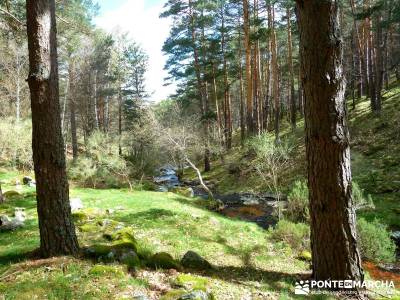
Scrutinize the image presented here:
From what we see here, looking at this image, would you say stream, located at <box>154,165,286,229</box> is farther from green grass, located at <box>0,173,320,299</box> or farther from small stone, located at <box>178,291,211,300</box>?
small stone, located at <box>178,291,211,300</box>

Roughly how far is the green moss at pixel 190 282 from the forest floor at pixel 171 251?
0.7 inches

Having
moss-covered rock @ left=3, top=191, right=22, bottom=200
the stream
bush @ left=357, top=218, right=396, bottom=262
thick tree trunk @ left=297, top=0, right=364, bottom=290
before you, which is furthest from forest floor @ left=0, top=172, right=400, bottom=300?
the stream

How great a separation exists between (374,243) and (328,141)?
19.5 ft

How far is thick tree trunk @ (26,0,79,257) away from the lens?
577 centimetres

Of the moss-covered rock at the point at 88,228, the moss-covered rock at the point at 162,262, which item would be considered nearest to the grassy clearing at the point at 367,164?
the moss-covered rock at the point at 162,262

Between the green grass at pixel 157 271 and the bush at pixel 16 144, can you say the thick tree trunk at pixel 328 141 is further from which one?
the bush at pixel 16 144

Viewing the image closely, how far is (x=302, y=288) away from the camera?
5.69 metres

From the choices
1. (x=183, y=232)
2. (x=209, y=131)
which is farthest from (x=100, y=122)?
(x=183, y=232)

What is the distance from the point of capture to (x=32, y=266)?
221 inches

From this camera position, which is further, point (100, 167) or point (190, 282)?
point (100, 167)

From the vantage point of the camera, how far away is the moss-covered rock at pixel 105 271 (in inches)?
216

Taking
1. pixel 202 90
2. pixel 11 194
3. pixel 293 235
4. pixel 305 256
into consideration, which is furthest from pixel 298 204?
pixel 202 90

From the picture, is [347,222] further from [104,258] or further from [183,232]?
[183,232]

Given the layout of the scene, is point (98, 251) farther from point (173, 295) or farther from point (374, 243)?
point (374, 243)
